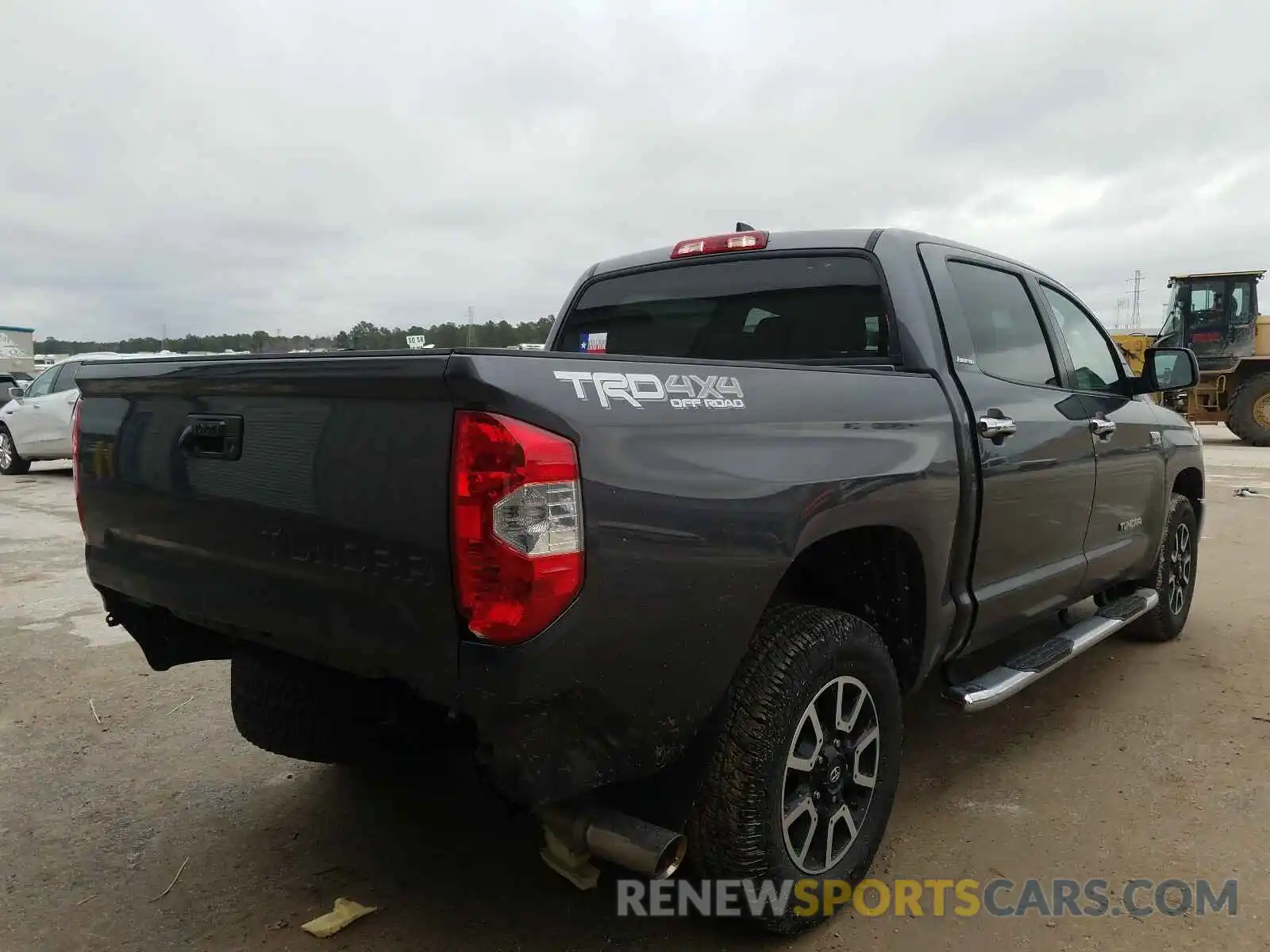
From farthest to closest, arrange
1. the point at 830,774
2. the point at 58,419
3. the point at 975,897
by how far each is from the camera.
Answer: the point at 58,419, the point at 975,897, the point at 830,774

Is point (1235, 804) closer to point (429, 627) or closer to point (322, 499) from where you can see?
point (429, 627)

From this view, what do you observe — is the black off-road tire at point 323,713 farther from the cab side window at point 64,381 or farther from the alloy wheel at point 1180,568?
the cab side window at point 64,381

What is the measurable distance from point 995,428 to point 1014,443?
0.63 ft

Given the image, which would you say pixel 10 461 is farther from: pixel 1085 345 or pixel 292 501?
pixel 1085 345

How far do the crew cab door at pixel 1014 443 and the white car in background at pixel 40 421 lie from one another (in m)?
13.0

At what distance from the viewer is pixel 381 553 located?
186cm

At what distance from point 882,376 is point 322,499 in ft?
5.28

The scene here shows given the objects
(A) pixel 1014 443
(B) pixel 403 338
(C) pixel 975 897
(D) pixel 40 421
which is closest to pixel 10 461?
(D) pixel 40 421

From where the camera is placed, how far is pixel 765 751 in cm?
214

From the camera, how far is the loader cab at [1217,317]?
17.9 m

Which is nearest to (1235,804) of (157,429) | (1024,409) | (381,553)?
(1024,409)

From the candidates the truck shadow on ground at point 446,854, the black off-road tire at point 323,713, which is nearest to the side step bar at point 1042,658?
the truck shadow on ground at point 446,854

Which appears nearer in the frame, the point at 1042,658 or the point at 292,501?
the point at 292,501

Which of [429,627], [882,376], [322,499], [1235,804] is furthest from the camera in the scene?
[1235,804]
